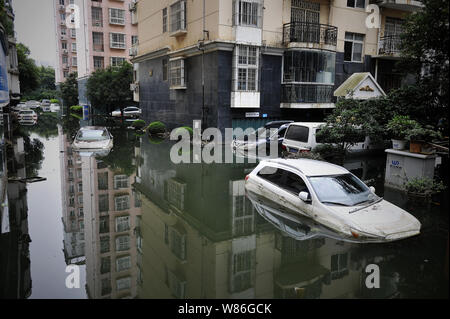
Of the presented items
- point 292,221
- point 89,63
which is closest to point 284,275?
point 292,221

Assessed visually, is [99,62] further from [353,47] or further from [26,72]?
[353,47]

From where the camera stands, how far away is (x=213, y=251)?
7.00 meters

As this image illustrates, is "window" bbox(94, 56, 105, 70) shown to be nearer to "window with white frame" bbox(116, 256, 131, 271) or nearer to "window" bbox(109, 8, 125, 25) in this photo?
"window" bbox(109, 8, 125, 25)

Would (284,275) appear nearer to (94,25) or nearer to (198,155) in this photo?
(198,155)

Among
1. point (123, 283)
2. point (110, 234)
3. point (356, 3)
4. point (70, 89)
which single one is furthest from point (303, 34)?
point (70, 89)

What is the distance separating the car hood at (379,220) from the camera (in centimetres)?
688

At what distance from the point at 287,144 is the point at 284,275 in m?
10.00

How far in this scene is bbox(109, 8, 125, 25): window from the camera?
155 ft

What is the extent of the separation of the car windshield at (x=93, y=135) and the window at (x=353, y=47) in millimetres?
16512

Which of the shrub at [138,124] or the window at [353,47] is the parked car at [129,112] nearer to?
the shrub at [138,124]

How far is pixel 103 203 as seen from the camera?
10211 millimetres

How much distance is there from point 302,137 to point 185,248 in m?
9.27

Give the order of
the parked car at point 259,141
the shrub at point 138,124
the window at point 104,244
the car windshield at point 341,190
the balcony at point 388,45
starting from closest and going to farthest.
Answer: the window at point 104,244 → the car windshield at point 341,190 → the parked car at point 259,141 → the balcony at point 388,45 → the shrub at point 138,124

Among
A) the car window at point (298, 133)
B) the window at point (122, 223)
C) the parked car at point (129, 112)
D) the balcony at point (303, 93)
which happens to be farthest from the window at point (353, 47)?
the parked car at point (129, 112)
